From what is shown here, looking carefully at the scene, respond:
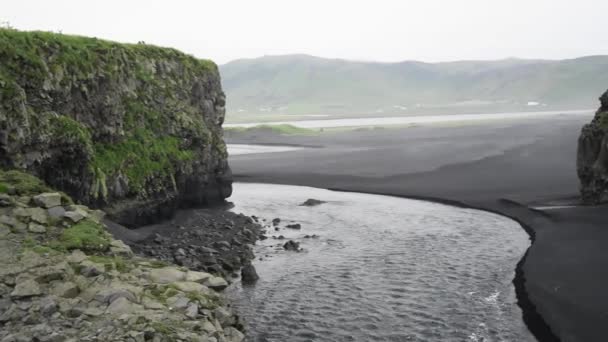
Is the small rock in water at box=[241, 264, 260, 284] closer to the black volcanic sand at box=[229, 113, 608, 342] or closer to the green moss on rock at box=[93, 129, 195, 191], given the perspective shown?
the green moss on rock at box=[93, 129, 195, 191]

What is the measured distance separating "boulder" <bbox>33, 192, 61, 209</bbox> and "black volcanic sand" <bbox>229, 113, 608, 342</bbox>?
881 inches

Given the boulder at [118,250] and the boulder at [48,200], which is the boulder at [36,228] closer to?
the boulder at [48,200]

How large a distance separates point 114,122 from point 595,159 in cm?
4094

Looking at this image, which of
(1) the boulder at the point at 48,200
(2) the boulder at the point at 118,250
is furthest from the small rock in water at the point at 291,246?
(1) the boulder at the point at 48,200

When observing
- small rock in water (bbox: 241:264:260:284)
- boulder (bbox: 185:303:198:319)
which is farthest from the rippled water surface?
boulder (bbox: 185:303:198:319)

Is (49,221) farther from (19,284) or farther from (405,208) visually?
(405,208)

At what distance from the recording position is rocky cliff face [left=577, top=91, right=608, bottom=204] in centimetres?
4234

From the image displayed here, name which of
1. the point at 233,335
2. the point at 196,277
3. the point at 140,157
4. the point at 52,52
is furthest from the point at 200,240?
the point at 233,335

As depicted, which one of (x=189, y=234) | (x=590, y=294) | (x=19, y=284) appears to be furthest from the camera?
(x=189, y=234)

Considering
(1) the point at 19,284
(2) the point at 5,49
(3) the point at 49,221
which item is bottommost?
(1) the point at 19,284

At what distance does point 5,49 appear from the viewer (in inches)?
1219

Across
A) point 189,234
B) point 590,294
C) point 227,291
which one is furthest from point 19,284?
point 590,294

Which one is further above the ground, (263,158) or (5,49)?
(5,49)

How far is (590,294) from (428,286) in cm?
821
